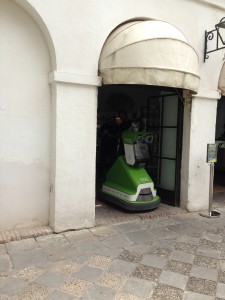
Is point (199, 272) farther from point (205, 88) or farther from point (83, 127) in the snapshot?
point (205, 88)

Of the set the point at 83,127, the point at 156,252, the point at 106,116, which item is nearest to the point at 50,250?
the point at 156,252

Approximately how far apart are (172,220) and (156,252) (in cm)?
142

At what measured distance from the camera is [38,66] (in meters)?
4.35

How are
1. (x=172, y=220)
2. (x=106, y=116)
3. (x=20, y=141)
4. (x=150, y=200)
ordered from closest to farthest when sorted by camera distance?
1. (x=20, y=141)
2. (x=172, y=220)
3. (x=150, y=200)
4. (x=106, y=116)

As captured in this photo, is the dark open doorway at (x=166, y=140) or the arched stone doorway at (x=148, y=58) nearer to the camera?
the arched stone doorway at (x=148, y=58)

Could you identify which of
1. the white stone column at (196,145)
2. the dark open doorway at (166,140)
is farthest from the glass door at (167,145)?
the white stone column at (196,145)

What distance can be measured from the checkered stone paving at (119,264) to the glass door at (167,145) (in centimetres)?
133

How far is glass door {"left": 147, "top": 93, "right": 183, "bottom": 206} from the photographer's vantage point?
591cm

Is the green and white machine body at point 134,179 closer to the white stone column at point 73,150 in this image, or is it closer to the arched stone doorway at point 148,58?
the white stone column at point 73,150

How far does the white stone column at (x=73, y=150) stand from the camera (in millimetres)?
4340

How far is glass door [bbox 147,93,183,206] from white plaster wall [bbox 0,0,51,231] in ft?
8.78

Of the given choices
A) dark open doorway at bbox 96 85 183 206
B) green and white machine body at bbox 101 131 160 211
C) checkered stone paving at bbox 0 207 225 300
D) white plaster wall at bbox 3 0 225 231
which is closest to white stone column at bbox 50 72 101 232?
white plaster wall at bbox 3 0 225 231

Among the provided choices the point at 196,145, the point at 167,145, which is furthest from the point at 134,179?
the point at 196,145

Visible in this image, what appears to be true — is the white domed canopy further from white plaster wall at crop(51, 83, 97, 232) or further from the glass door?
the glass door
